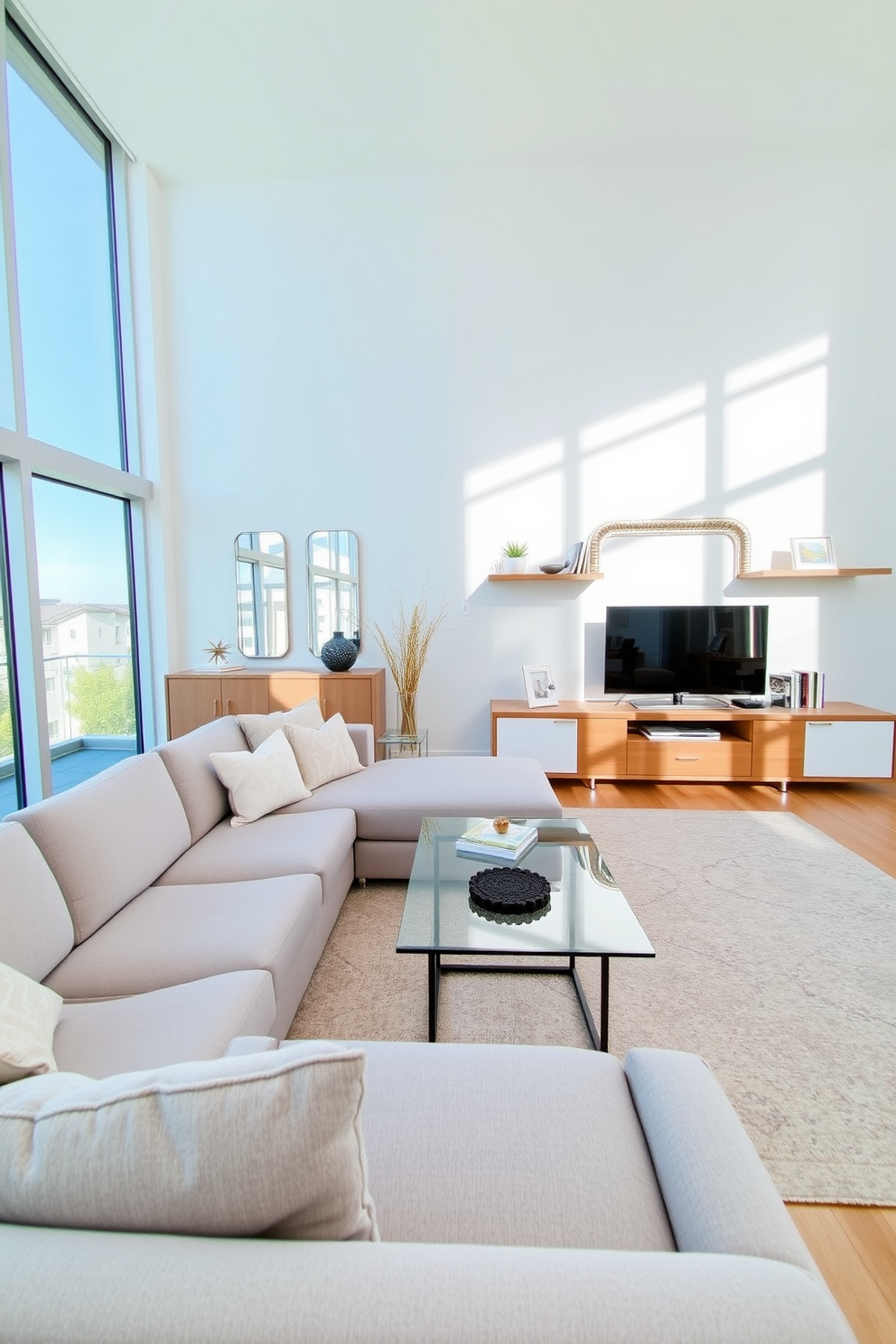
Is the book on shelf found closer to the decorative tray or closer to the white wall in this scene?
the white wall

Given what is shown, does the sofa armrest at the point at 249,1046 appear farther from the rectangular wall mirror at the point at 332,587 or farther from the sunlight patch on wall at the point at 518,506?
the sunlight patch on wall at the point at 518,506

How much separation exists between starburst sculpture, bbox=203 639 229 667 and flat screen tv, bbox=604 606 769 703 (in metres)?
2.74

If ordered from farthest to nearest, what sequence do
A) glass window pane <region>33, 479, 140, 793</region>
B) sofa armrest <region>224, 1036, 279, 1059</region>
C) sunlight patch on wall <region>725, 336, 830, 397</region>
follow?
sunlight patch on wall <region>725, 336, 830, 397</region>, glass window pane <region>33, 479, 140, 793</region>, sofa armrest <region>224, 1036, 279, 1059</region>

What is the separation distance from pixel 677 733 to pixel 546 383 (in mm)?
2564

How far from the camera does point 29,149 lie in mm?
3367

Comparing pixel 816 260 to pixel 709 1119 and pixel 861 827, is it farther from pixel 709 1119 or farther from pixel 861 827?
pixel 709 1119

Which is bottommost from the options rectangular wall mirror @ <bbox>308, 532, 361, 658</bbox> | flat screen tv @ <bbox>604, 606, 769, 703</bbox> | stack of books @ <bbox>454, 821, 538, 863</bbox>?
stack of books @ <bbox>454, 821, 538, 863</bbox>

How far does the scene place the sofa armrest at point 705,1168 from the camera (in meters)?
0.70

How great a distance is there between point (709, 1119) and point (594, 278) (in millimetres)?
4822

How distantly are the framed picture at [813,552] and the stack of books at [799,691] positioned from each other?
2.42 feet

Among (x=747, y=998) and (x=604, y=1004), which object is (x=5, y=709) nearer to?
(x=604, y=1004)

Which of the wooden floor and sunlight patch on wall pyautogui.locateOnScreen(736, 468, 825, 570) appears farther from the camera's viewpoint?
sunlight patch on wall pyautogui.locateOnScreen(736, 468, 825, 570)

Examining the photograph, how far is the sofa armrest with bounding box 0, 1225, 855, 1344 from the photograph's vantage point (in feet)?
1.63

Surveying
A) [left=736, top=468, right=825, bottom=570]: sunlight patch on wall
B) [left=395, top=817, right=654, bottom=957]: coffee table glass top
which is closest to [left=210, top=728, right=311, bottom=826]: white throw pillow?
[left=395, top=817, right=654, bottom=957]: coffee table glass top
